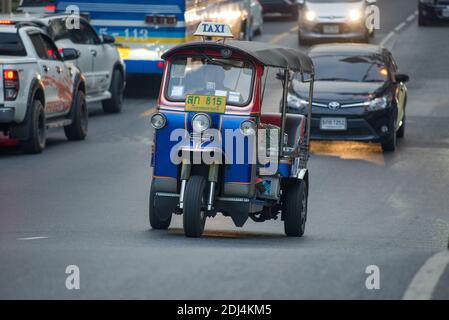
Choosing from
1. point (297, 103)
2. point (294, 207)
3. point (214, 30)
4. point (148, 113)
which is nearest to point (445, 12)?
point (148, 113)

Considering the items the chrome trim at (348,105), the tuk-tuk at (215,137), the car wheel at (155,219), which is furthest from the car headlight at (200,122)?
the chrome trim at (348,105)

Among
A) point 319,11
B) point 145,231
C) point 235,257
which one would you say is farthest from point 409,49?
point 235,257

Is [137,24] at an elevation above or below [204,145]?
below

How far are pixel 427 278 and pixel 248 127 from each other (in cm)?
418

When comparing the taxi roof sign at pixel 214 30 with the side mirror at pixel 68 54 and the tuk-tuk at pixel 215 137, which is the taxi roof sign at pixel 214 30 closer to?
the tuk-tuk at pixel 215 137

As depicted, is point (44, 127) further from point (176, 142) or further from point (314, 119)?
point (176, 142)

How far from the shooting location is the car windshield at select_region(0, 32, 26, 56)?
2050cm

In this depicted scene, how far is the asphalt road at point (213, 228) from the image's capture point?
833 centimetres

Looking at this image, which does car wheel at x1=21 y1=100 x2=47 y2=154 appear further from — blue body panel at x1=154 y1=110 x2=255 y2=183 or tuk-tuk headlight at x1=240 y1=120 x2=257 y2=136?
tuk-tuk headlight at x1=240 y1=120 x2=257 y2=136

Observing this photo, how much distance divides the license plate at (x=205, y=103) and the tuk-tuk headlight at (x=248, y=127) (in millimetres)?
263

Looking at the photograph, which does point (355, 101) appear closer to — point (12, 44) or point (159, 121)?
point (12, 44)

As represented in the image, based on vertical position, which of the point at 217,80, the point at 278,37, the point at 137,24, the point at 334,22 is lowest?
the point at 278,37

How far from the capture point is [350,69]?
2239 cm

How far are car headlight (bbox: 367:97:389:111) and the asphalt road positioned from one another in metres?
0.77
